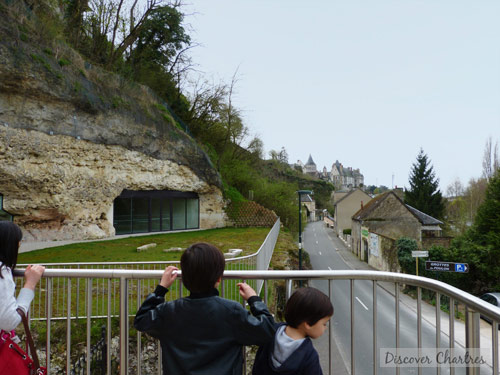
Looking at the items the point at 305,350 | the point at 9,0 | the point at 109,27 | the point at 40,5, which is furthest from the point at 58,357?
the point at 109,27

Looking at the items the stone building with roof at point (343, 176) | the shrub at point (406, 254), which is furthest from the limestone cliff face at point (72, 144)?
the stone building with roof at point (343, 176)

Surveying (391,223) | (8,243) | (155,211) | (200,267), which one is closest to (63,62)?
(155,211)

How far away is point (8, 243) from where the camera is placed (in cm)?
191

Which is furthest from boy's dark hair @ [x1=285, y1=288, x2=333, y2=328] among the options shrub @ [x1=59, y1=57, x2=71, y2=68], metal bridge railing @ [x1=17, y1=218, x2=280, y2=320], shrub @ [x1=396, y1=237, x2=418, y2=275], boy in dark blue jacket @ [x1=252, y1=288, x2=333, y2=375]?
shrub @ [x1=396, y1=237, x2=418, y2=275]

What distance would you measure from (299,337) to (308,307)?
18 centimetres

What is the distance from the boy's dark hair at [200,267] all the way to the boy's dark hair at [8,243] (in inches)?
43.8

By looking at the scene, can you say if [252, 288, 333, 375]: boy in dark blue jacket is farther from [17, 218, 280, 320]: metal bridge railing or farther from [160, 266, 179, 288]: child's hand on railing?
[17, 218, 280, 320]: metal bridge railing

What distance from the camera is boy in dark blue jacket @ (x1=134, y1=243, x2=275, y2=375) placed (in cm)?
160

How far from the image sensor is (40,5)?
16.7 meters

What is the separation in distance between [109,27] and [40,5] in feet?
19.2

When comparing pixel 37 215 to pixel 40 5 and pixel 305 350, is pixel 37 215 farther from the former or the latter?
pixel 305 350

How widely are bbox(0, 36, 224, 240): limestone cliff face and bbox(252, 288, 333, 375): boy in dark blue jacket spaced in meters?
16.1

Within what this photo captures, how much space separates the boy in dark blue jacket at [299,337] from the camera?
158cm

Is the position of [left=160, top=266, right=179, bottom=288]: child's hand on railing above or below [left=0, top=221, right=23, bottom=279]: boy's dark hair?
below
